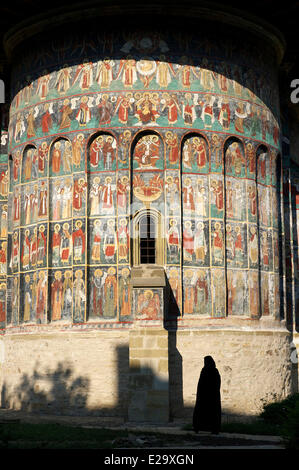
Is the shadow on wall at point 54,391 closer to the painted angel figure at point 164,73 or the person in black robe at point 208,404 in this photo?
the person in black robe at point 208,404

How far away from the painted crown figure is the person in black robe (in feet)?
9.85

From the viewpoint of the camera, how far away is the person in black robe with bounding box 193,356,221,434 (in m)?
14.9

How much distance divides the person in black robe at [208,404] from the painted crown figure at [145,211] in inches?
118

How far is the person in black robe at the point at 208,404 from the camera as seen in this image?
586 inches

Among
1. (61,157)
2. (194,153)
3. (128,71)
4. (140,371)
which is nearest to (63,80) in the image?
(128,71)

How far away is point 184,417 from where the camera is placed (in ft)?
60.4

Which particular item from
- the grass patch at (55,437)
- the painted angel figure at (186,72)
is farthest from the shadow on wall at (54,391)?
the painted angel figure at (186,72)

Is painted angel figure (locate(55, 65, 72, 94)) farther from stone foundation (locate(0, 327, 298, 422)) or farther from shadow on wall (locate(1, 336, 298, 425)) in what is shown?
shadow on wall (locate(1, 336, 298, 425))

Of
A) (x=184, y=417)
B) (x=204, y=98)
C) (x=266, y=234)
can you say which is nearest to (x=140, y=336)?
(x=184, y=417)

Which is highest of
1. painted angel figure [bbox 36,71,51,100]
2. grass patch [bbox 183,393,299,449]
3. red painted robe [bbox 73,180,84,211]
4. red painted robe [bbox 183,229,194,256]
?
painted angel figure [bbox 36,71,51,100]

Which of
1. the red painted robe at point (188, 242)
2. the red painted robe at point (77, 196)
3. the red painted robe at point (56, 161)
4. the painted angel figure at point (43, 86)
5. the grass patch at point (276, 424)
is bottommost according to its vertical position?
the grass patch at point (276, 424)

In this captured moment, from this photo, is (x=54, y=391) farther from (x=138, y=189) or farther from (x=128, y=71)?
(x=128, y=71)

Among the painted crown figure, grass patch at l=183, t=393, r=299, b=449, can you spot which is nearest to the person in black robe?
grass patch at l=183, t=393, r=299, b=449
